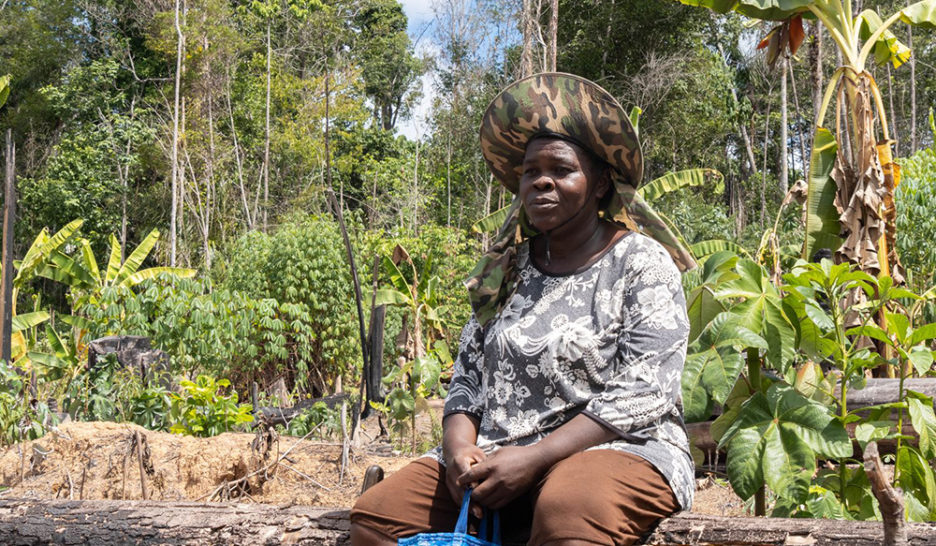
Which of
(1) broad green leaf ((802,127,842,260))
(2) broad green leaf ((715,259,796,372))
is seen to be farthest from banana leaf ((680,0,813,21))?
(2) broad green leaf ((715,259,796,372))

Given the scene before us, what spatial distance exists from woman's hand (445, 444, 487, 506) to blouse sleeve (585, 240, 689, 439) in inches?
11.6

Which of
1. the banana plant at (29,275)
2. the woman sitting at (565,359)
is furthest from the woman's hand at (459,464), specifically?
the banana plant at (29,275)

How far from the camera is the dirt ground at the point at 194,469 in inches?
181

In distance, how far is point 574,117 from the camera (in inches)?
91.4

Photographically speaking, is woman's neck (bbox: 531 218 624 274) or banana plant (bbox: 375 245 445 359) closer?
woman's neck (bbox: 531 218 624 274)

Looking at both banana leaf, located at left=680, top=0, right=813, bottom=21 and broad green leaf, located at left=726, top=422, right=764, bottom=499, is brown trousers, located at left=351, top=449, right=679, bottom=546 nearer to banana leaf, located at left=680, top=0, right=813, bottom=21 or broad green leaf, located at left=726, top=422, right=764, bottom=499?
broad green leaf, located at left=726, top=422, right=764, bottom=499

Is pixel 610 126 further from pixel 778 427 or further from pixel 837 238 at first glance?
pixel 837 238

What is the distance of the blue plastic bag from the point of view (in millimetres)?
1991

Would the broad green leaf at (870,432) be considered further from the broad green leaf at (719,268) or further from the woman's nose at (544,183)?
the woman's nose at (544,183)

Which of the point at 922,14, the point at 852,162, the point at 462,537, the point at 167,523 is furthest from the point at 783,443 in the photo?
the point at 922,14

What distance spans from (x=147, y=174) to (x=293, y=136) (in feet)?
12.2

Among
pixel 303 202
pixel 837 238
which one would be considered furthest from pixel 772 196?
pixel 837 238

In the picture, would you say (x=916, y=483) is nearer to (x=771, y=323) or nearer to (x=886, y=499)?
(x=771, y=323)

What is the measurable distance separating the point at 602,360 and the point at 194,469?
3249mm
